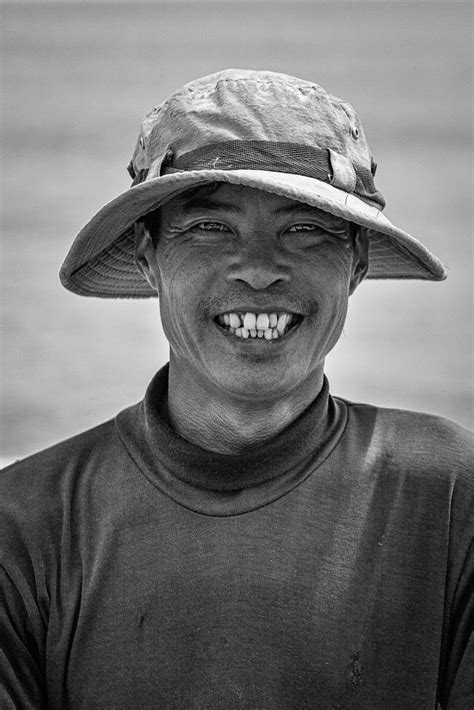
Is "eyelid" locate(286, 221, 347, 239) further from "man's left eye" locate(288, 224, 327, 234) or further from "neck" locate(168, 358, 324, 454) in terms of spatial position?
"neck" locate(168, 358, 324, 454)

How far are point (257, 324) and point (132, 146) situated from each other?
4.85 meters

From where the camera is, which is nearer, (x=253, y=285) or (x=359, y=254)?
(x=253, y=285)

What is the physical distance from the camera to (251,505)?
1573 millimetres

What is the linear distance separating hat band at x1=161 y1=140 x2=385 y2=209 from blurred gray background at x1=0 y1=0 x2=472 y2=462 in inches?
112

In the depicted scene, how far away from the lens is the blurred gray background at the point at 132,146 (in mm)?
4840

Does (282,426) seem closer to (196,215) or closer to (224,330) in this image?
(224,330)

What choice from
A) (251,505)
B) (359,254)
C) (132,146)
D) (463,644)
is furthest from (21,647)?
(132,146)

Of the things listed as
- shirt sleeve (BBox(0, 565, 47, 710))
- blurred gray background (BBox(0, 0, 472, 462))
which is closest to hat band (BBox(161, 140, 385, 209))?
shirt sleeve (BBox(0, 565, 47, 710))

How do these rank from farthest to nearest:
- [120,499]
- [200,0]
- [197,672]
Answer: [200,0] → [120,499] → [197,672]

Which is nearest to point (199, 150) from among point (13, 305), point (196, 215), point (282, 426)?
point (196, 215)

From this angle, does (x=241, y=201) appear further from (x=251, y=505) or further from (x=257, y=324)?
(x=251, y=505)

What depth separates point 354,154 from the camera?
1.58 metres

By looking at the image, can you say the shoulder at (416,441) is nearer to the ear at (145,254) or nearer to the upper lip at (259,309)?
the upper lip at (259,309)

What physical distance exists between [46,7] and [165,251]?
6.75 m
